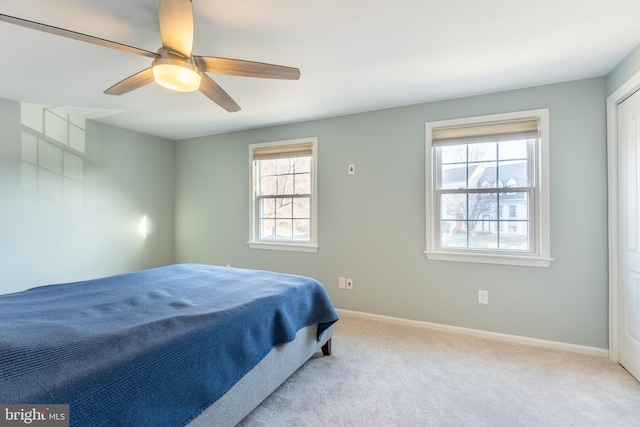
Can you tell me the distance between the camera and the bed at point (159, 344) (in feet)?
3.23

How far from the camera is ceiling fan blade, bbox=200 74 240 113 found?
1849 mm

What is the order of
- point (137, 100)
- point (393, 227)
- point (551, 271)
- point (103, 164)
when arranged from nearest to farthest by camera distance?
point (551, 271)
point (137, 100)
point (393, 227)
point (103, 164)

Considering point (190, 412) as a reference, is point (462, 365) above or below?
below

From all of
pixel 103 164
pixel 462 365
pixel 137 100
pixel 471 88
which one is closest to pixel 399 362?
pixel 462 365

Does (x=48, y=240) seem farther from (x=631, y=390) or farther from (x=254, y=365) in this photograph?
(x=631, y=390)

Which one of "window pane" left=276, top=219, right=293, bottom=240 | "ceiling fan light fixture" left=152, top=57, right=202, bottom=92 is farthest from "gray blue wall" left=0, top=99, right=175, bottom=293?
"ceiling fan light fixture" left=152, top=57, right=202, bottom=92

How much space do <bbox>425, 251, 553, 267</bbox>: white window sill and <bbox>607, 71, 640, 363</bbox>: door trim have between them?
41 centimetres

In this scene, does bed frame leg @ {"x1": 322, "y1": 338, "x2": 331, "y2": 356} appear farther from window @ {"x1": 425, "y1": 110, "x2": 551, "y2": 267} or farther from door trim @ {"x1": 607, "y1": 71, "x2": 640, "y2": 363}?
door trim @ {"x1": 607, "y1": 71, "x2": 640, "y2": 363}

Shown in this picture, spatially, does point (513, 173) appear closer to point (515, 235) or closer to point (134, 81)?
point (515, 235)

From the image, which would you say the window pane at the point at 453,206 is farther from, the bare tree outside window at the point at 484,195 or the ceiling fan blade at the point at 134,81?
the ceiling fan blade at the point at 134,81

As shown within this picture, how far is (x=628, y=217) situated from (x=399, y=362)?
79.9 inches

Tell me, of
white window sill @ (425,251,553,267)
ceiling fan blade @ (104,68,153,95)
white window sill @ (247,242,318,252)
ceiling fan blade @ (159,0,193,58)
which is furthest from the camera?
white window sill @ (247,242,318,252)

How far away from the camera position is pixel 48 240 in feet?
10.6

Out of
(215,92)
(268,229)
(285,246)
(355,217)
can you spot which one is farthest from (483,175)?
(268,229)
